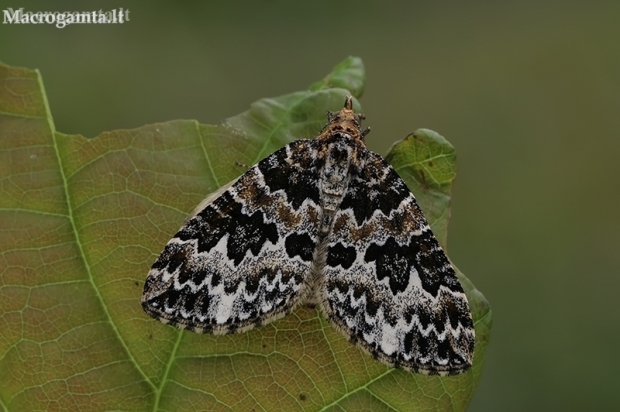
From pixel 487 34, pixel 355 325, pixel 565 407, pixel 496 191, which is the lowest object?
pixel 565 407

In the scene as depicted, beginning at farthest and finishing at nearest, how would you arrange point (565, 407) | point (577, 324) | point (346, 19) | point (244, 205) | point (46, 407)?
point (346, 19) < point (577, 324) < point (565, 407) < point (244, 205) < point (46, 407)

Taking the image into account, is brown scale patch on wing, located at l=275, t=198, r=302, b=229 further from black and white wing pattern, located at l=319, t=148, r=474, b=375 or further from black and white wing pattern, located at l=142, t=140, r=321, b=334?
black and white wing pattern, located at l=319, t=148, r=474, b=375

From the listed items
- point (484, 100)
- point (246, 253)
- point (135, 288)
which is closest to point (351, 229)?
point (246, 253)

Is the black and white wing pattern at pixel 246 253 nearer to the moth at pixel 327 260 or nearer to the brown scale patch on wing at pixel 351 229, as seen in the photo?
the moth at pixel 327 260

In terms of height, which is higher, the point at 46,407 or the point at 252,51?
the point at 46,407

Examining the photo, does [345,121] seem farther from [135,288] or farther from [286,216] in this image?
[135,288]

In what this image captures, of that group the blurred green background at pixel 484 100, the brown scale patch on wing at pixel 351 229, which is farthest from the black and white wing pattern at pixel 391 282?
the blurred green background at pixel 484 100

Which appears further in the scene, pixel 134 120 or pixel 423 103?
pixel 423 103

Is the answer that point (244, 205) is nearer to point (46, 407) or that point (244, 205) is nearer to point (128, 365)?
point (128, 365)

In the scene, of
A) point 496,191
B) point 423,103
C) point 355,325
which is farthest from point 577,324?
point 355,325
